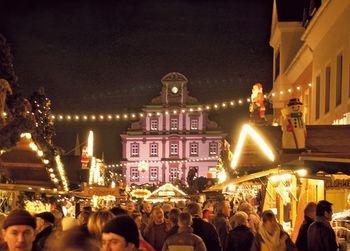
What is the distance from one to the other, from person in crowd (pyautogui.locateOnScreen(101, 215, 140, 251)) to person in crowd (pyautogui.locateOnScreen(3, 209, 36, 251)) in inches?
28.5

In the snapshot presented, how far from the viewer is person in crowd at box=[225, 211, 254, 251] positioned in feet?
37.2

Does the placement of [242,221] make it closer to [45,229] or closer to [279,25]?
[45,229]

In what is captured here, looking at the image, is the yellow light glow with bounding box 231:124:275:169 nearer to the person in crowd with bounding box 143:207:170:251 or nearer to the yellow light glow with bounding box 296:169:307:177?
the yellow light glow with bounding box 296:169:307:177

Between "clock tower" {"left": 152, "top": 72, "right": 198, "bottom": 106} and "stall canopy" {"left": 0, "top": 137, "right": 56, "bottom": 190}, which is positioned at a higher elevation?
"clock tower" {"left": 152, "top": 72, "right": 198, "bottom": 106}

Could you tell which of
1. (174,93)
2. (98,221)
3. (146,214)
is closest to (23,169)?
(146,214)

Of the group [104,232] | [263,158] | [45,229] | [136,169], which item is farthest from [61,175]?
[136,169]

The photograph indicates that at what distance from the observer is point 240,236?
11.4 meters

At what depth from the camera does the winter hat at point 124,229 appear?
5.27 metres

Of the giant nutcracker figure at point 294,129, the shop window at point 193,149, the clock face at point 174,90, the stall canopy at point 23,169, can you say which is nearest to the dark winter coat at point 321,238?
the giant nutcracker figure at point 294,129

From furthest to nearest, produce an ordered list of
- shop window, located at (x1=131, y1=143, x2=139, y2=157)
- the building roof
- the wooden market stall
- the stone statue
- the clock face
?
shop window, located at (x1=131, y1=143, x2=139, y2=157), the clock face, the building roof, the stone statue, the wooden market stall

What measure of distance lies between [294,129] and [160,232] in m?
2.93

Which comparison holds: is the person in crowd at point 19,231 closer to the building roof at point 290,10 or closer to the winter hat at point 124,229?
the winter hat at point 124,229

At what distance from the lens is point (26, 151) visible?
19.2 m

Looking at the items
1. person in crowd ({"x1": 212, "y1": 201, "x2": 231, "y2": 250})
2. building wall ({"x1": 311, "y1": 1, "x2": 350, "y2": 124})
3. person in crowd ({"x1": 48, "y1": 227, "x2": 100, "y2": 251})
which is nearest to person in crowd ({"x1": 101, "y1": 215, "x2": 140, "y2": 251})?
person in crowd ({"x1": 48, "y1": 227, "x2": 100, "y2": 251})
